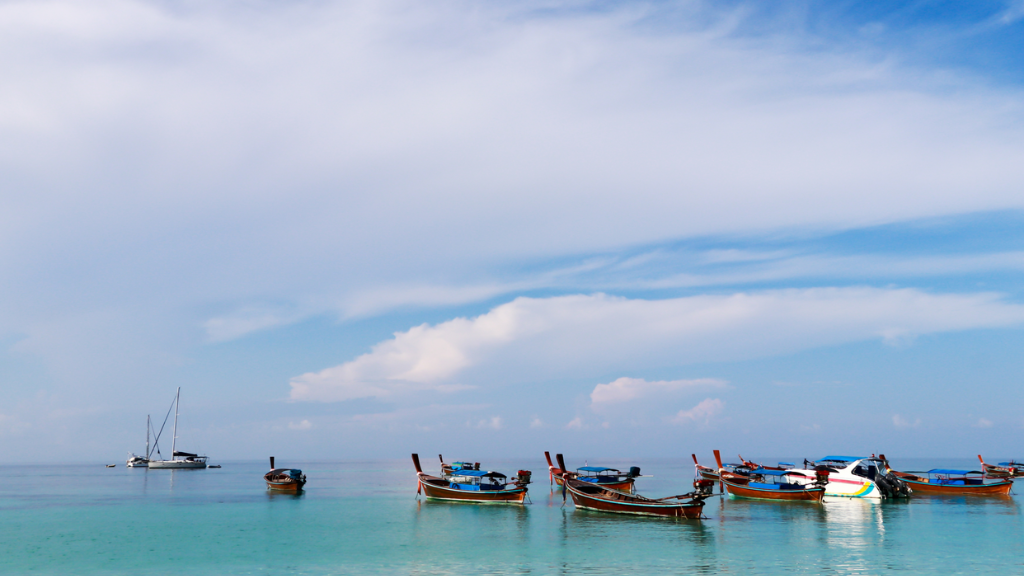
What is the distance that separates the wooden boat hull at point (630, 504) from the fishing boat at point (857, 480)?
19569 mm

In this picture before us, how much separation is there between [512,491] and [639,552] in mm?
27564

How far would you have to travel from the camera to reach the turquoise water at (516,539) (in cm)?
3666

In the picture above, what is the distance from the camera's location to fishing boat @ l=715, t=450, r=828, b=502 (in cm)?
6291

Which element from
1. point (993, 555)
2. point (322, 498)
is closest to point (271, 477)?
point (322, 498)

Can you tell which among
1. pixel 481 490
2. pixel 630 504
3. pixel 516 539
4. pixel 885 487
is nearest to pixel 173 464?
pixel 481 490

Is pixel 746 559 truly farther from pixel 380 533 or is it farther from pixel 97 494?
pixel 97 494

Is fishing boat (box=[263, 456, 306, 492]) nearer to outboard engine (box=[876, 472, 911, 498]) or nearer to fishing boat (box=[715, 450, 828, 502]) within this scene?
fishing boat (box=[715, 450, 828, 502])

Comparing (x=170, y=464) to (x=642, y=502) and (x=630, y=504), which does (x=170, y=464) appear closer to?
(x=630, y=504)

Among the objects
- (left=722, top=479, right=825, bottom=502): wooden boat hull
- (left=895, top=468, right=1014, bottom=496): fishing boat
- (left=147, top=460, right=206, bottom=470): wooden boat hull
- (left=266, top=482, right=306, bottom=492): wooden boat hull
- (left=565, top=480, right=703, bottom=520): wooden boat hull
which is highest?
(left=565, top=480, right=703, bottom=520): wooden boat hull

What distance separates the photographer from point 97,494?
97.4 metres

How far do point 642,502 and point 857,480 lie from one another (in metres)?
27.5

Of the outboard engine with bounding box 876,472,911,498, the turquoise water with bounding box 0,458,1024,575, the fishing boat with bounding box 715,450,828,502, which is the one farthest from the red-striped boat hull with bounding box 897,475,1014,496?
the fishing boat with bounding box 715,450,828,502

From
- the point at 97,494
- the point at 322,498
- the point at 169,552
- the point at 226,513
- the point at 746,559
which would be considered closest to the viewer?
the point at 746,559

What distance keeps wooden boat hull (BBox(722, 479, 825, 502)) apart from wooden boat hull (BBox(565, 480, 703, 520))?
16.9 m
